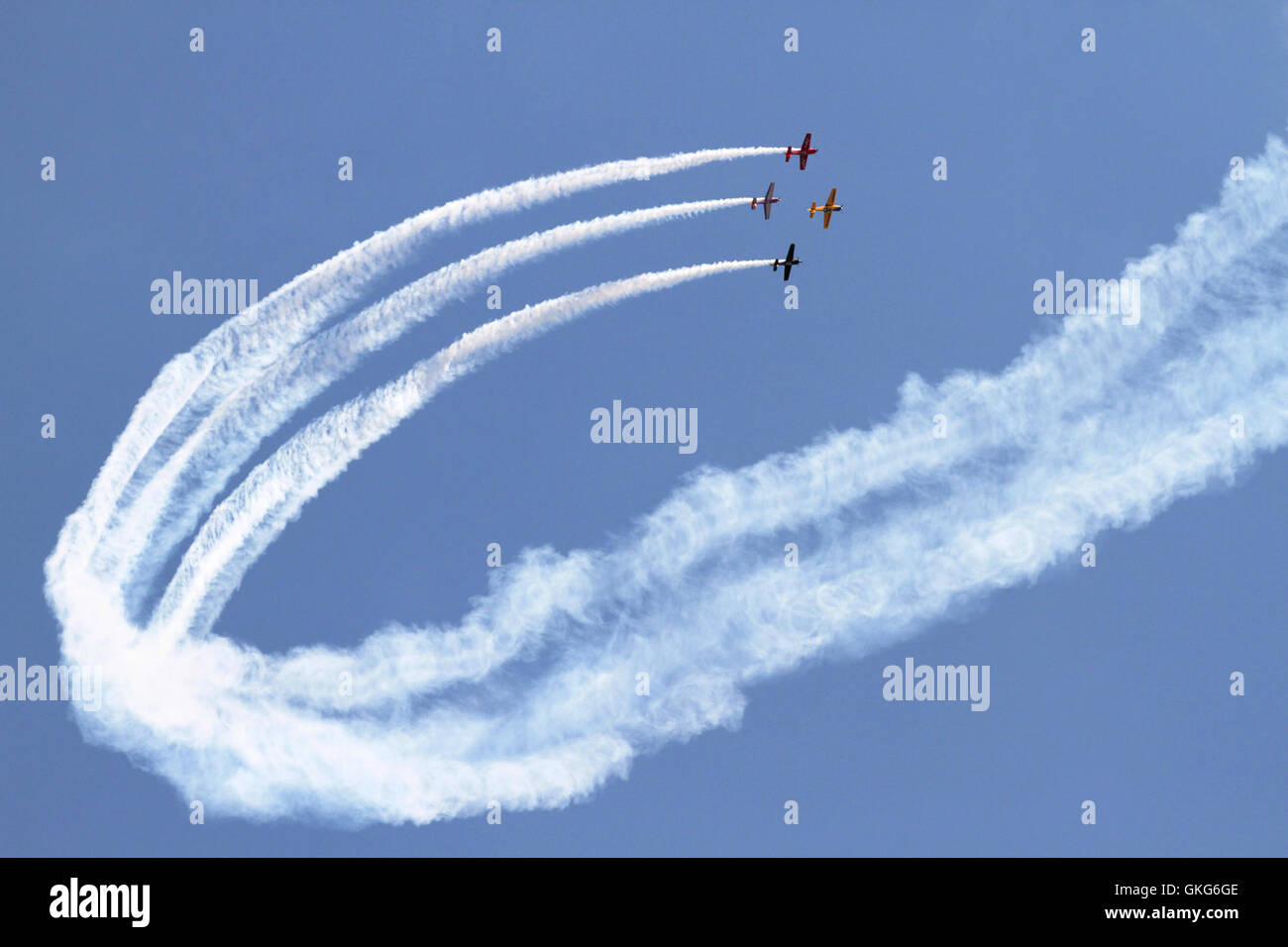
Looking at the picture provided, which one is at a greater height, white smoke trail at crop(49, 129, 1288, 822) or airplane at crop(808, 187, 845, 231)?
airplane at crop(808, 187, 845, 231)

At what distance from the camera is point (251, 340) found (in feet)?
226

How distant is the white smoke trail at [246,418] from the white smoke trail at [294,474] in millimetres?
821

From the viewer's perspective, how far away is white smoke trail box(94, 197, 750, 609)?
68750 millimetres

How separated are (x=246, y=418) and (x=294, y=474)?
7.68 feet

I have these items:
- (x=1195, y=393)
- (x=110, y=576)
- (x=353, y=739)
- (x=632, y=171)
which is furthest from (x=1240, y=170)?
(x=110, y=576)

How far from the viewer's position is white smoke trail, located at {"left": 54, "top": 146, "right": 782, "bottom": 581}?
68625 millimetres

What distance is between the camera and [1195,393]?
69.8 meters

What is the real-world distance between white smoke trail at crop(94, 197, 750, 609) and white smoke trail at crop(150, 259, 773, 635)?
0.82 metres

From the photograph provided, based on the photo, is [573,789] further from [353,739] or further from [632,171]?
[632,171]

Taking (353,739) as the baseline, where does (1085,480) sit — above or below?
above

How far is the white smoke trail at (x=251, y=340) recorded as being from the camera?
68.6 meters

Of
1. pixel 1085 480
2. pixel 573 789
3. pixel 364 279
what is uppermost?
pixel 364 279

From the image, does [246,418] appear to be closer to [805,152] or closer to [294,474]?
[294,474]

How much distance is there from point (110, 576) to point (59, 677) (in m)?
3.74
